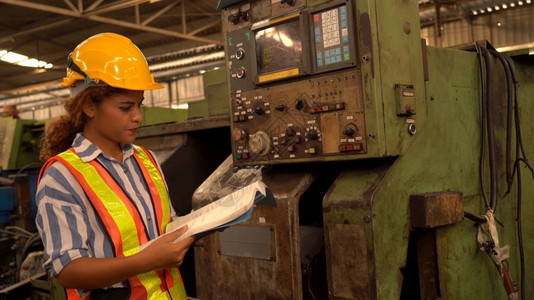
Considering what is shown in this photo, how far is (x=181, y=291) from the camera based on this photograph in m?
1.31

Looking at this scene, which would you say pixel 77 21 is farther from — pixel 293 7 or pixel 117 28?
pixel 293 7

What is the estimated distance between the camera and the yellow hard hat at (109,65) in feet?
3.98

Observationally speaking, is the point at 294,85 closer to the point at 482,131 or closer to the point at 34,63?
the point at 482,131

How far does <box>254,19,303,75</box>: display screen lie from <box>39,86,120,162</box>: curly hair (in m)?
0.78

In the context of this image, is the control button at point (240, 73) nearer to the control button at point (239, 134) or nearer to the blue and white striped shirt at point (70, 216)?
the control button at point (239, 134)

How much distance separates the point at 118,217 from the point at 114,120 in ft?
0.77

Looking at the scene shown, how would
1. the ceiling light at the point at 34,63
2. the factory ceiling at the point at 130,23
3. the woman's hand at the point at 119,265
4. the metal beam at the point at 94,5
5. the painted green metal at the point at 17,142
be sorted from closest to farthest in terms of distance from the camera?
the woman's hand at the point at 119,265 → the painted green metal at the point at 17,142 → the metal beam at the point at 94,5 → the factory ceiling at the point at 130,23 → the ceiling light at the point at 34,63

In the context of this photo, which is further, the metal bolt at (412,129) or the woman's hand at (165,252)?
the metal bolt at (412,129)

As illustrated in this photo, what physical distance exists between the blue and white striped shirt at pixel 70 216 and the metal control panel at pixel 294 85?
762mm

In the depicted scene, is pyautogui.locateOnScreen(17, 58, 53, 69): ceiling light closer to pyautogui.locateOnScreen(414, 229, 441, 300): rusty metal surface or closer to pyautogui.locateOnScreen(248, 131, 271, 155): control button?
pyautogui.locateOnScreen(248, 131, 271, 155): control button

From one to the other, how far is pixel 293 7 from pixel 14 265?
280 cm

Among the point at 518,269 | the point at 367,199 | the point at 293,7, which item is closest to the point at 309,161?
the point at 367,199

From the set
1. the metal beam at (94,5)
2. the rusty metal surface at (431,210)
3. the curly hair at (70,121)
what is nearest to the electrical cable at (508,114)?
the rusty metal surface at (431,210)

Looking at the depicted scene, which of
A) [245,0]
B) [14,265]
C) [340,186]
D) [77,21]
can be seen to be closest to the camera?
[340,186]
